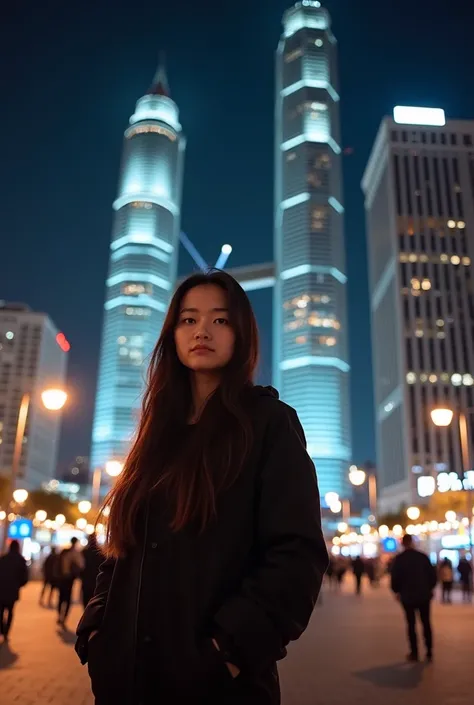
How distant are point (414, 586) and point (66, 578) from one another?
8607 millimetres

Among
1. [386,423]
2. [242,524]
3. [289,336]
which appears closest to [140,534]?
[242,524]

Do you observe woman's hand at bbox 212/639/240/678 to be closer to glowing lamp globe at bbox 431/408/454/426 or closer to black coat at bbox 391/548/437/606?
black coat at bbox 391/548/437/606

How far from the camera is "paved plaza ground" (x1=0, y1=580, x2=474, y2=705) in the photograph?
21.9 feet

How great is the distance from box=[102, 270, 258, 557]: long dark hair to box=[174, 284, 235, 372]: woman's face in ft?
0.12

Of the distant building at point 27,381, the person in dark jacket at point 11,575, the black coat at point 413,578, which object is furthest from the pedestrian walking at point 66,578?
the distant building at point 27,381

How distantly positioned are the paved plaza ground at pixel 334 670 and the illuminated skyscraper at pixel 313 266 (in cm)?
13948

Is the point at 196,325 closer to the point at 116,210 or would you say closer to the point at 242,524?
the point at 242,524

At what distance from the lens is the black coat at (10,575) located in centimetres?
1087

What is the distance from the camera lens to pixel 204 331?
2590 mm

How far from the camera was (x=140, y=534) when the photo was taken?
2271 mm

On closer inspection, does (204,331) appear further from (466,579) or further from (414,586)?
(466,579)

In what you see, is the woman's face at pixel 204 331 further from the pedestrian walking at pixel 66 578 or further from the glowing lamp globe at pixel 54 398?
the glowing lamp globe at pixel 54 398

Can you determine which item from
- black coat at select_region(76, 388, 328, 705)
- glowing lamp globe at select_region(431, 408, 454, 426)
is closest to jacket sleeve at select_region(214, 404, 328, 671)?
black coat at select_region(76, 388, 328, 705)

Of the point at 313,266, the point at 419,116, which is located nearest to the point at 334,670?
the point at 419,116
